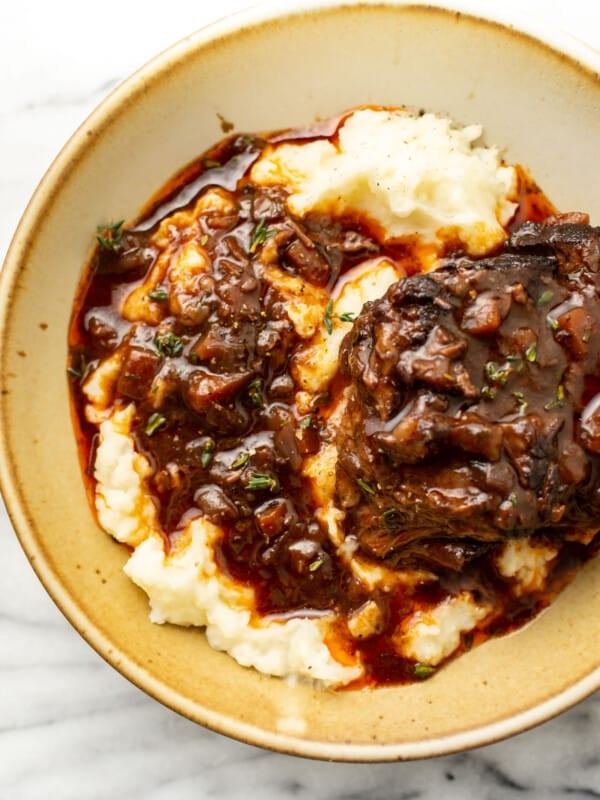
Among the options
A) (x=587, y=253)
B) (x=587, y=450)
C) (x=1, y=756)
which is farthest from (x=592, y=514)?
(x=1, y=756)

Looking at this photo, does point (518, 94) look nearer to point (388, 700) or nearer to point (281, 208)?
point (281, 208)

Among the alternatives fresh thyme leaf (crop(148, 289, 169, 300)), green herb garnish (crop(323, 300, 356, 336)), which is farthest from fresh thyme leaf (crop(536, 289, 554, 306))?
fresh thyme leaf (crop(148, 289, 169, 300))

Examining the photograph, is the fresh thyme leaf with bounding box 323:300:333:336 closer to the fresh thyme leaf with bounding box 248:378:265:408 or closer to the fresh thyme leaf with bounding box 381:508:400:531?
the fresh thyme leaf with bounding box 248:378:265:408

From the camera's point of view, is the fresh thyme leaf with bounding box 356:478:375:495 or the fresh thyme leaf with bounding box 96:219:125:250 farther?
the fresh thyme leaf with bounding box 96:219:125:250

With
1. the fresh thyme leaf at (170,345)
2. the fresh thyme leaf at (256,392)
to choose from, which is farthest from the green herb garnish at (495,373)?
the fresh thyme leaf at (170,345)

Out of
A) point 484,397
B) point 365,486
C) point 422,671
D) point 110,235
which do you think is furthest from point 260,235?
point 422,671

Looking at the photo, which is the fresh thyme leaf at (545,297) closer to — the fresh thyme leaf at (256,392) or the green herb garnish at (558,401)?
the green herb garnish at (558,401)
